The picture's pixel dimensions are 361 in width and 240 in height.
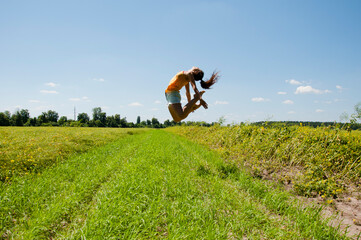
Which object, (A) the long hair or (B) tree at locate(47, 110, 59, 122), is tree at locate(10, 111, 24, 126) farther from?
(A) the long hair

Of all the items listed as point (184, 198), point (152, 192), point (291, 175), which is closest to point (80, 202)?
point (152, 192)

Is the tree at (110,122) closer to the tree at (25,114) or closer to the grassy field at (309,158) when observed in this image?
the tree at (25,114)

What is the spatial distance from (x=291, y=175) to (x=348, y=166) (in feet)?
3.98

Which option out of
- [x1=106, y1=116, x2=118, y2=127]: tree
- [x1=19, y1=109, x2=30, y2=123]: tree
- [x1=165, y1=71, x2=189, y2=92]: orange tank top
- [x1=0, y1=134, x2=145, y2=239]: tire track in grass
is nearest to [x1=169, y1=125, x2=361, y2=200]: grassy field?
[x1=165, y1=71, x2=189, y2=92]: orange tank top

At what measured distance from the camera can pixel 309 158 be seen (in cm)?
497

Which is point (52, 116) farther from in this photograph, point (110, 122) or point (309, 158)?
point (309, 158)

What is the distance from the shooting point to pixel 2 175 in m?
4.63

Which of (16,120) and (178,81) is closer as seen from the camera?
(178,81)

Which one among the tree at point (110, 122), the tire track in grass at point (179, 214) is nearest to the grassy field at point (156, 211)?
the tire track in grass at point (179, 214)

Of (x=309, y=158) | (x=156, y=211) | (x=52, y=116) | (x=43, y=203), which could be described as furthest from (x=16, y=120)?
(x=309, y=158)

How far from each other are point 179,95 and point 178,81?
449 millimetres

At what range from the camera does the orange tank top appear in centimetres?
553

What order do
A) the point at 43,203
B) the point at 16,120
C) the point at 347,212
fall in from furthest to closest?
the point at 16,120
the point at 43,203
the point at 347,212

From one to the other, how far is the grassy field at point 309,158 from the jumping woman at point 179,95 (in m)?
2.62
